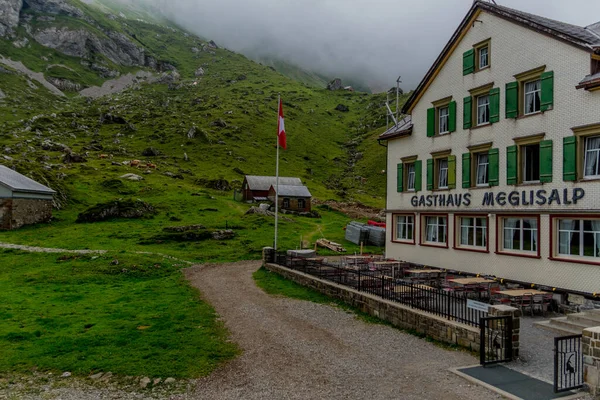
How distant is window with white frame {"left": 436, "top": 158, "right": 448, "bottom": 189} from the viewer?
27500 mm

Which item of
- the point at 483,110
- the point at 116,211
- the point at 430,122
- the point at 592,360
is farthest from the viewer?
the point at 116,211

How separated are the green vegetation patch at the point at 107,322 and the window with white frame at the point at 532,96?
763 inches

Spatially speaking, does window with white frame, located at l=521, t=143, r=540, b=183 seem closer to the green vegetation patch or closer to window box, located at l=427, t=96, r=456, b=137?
window box, located at l=427, t=96, r=456, b=137

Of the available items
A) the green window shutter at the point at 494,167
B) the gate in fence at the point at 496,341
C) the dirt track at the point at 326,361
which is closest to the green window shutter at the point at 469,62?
the green window shutter at the point at 494,167

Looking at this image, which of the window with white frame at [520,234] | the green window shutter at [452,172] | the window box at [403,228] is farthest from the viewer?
the window box at [403,228]

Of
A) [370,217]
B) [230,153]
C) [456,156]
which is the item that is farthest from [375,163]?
[456,156]

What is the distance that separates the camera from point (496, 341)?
12500 mm

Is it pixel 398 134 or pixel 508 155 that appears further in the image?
pixel 398 134

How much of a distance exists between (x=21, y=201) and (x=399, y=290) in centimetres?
4451

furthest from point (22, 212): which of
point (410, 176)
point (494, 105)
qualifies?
point (494, 105)

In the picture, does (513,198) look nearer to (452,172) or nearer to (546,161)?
(546,161)

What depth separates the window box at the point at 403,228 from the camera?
30.3m

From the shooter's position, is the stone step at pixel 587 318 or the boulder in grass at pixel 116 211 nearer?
the stone step at pixel 587 318

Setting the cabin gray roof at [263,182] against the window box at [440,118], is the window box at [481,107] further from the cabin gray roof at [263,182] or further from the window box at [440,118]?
the cabin gray roof at [263,182]
